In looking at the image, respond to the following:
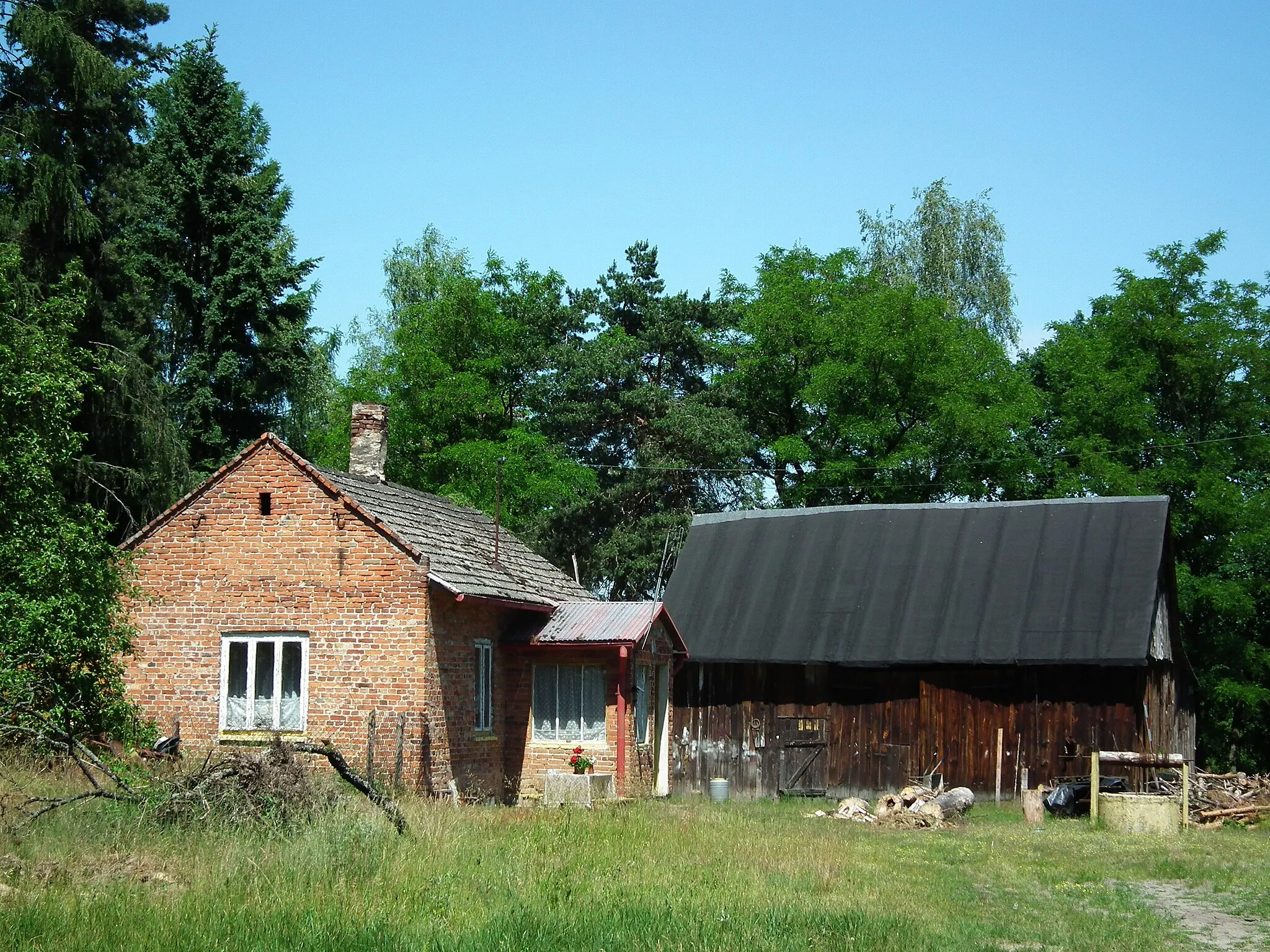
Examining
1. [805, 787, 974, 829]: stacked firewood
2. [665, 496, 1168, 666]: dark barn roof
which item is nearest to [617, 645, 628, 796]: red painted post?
[805, 787, 974, 829]: stacked firewood

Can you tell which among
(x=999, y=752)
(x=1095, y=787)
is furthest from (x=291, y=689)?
(x=1095, y=787)

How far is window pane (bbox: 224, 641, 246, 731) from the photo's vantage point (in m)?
20.5

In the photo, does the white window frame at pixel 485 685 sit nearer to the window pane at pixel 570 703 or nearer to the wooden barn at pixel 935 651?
the window pane at pixel 570 703

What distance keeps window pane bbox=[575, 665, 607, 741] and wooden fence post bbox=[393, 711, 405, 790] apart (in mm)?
4049

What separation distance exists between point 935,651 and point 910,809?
13.0ft

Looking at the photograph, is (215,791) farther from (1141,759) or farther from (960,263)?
(960,263)

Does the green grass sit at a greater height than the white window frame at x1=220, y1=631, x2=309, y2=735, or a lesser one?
lesser

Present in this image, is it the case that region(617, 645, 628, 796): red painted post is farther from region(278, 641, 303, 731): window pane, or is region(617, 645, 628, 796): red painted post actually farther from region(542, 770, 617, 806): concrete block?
region(278, 641, 303, 731): window pane

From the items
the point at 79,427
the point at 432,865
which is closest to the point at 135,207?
the point at 79,427

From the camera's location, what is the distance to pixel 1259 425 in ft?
127

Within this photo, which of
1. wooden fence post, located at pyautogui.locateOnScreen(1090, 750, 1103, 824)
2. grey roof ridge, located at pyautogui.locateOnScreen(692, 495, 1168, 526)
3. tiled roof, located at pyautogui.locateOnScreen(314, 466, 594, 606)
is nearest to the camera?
tiled roof, located at pyautogui.locateOnScreen(314, 466, 594, 606)

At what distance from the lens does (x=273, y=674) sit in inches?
816

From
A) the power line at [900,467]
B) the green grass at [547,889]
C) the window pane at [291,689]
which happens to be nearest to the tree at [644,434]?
the power line at [900,467]

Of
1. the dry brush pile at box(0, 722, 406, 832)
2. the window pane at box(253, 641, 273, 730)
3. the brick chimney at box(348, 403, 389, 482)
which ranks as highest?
the brick chimney at box(348, 403, 389, 482)
